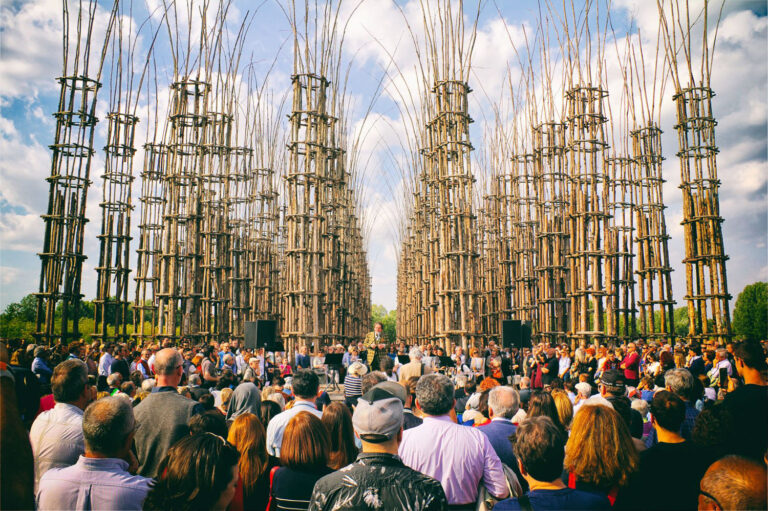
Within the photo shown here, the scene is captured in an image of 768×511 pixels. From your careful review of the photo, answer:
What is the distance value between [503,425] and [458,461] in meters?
1.23

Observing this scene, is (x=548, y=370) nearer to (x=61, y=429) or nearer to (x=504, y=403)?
(x=504, y=403)

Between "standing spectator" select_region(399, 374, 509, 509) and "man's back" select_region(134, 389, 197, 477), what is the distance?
7.11 feet

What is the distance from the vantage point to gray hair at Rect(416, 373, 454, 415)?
4.14 meters

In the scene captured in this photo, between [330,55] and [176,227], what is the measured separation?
11.8 meters

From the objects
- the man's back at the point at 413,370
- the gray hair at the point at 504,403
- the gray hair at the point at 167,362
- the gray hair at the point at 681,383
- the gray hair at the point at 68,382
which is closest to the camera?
the gray hair at the point at 68,382

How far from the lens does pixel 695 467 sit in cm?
388

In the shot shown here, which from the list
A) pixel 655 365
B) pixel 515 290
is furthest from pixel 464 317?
pixel 515 290

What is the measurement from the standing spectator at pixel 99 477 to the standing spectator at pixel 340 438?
1.88 m

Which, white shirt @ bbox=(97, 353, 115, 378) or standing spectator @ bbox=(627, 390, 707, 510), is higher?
standing spectator @ bbox=(627, 390, 707, 510)

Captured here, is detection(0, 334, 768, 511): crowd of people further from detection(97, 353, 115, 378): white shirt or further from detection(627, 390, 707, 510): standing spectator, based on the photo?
detection(97, 353, 115, 378): white shirt

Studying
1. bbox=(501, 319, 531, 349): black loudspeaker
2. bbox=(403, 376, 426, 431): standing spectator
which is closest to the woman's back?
bbox=(403, 376, 426, 431): standing spectator

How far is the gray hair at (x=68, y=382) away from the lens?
14.9ft

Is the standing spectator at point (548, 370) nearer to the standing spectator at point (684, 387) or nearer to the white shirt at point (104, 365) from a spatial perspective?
the standing spectator at point (684, 387)

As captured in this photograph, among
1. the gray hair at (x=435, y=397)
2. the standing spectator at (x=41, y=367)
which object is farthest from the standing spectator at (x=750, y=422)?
the standing spectator at (x=41, y=367)
